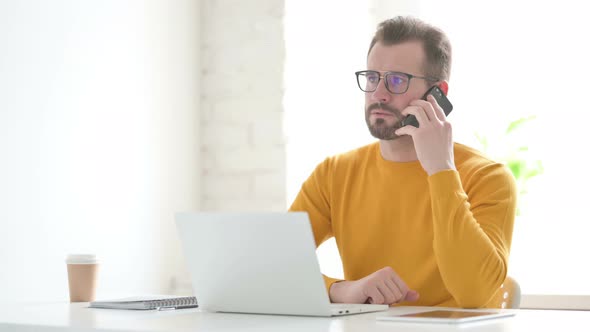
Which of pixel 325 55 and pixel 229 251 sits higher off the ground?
pixel 325 55

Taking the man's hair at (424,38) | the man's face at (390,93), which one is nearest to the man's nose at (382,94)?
the man's face at (390,93)

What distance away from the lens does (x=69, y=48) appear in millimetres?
2623

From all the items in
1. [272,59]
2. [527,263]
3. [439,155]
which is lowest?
[527,263]

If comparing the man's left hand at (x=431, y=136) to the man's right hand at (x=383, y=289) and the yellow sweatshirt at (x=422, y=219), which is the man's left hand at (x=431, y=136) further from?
the man's right hand at (x=383, y=289)

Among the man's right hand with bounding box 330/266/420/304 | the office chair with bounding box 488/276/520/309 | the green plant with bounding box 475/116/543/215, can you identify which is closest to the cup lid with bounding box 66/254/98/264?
the man's right hand with bounding box 330/266/420/304

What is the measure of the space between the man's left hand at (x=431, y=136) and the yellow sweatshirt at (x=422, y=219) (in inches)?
1.3

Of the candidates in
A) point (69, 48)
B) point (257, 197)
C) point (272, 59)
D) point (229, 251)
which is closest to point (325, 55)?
point (272, 59)

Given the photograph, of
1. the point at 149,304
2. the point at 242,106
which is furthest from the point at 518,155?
the point at 149,304

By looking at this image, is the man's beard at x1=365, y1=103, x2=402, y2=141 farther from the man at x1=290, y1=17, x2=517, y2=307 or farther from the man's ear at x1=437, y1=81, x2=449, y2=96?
the man's ear at x1=437, y1=81, x2=449, y2=96

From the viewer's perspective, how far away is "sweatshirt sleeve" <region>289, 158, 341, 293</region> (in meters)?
2.26

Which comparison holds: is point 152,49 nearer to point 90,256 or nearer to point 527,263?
point 90,256

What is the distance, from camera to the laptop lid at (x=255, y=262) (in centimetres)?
144

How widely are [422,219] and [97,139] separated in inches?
44.7

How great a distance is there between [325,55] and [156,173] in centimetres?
75
